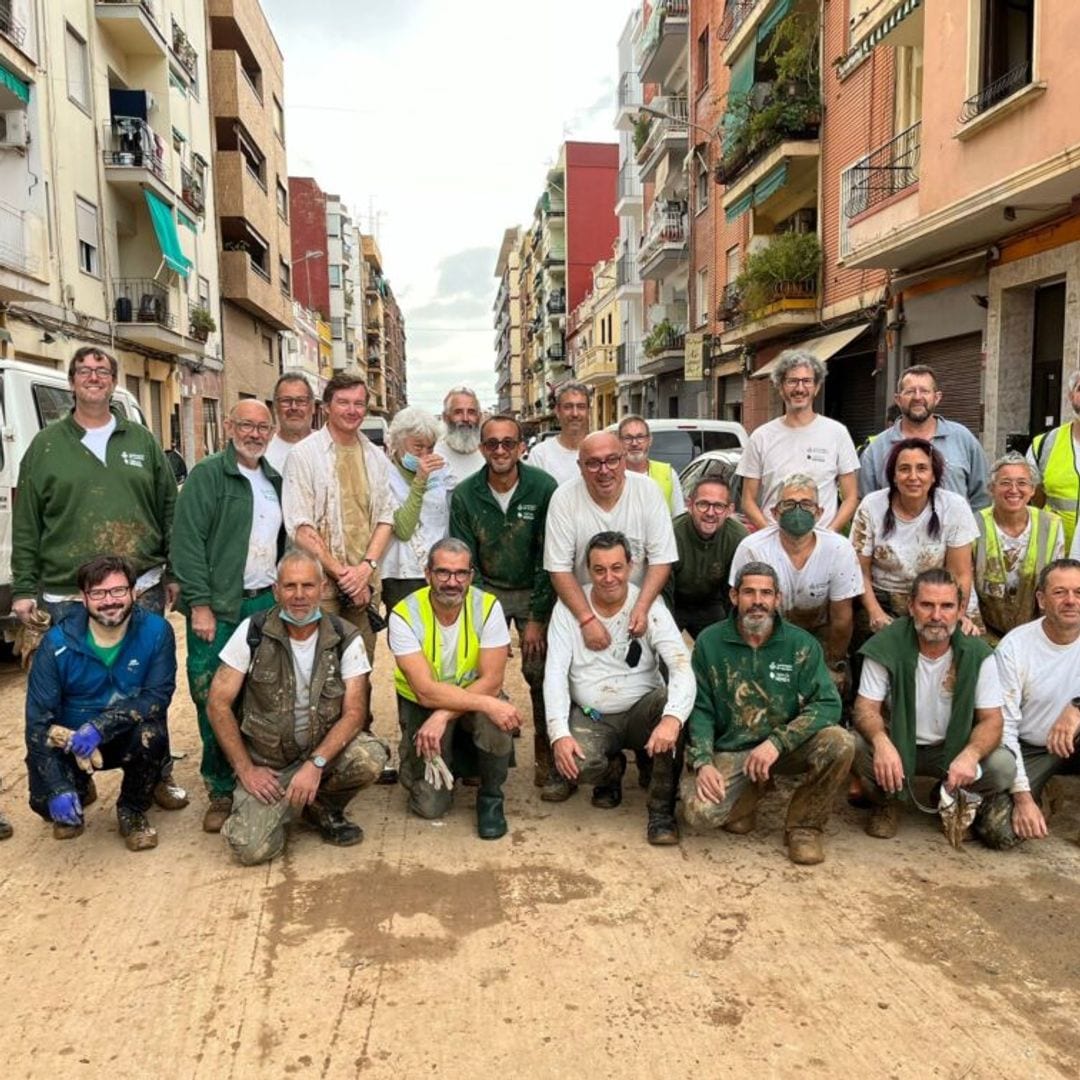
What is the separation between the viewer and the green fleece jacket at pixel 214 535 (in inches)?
163

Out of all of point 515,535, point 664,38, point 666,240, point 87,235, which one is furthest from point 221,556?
point 664,38

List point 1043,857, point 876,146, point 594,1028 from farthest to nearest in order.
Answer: point 876,146 < point 1043,857 < point 594,1028

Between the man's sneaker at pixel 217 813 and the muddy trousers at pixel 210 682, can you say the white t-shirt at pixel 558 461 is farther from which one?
the man's sneaker at pixel 217 813

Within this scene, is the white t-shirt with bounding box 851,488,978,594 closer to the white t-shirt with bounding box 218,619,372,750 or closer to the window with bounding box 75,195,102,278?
the white t-shirt with bounding box 218,619,372,750

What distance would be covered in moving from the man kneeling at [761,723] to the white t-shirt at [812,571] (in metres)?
0.40

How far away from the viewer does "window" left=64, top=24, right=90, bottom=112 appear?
17.9m

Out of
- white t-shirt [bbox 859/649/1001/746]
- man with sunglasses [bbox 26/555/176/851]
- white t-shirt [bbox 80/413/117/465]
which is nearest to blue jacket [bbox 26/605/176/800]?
man with sunglasses [bbox 26/555/176/851]

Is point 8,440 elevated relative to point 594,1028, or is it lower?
elevated

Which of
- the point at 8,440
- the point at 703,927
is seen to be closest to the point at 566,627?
the point at 703,927

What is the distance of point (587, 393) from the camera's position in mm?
5516

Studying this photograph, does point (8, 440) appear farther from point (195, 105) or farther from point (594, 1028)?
point (195, 105)

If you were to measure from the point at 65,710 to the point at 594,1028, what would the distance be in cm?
267

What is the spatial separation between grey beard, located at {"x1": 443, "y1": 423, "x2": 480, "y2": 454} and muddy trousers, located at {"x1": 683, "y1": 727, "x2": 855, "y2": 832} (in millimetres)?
2224

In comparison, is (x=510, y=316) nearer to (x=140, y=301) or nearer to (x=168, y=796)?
(x=140, y=301)
